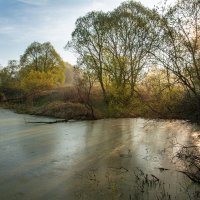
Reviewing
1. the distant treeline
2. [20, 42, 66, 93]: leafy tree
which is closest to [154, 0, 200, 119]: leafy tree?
the distant treeline

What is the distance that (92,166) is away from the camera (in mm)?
9688

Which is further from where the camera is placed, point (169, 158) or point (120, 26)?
point (120, 26)

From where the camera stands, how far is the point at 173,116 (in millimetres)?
10562

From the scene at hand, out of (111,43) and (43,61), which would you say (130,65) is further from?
(43,61)

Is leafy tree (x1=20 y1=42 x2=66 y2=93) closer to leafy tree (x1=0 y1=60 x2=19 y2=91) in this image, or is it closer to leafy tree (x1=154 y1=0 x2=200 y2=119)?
leafy tree (x1=0 y1=60 x2=19 y2=91)

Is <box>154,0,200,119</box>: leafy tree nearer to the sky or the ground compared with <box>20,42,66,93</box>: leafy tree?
nearer to the ground

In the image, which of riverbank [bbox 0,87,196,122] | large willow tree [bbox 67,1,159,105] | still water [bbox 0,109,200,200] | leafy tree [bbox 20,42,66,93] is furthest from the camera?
leafy tree [bbox 20,42,66,93]

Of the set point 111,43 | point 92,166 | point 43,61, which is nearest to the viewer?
point 92,166

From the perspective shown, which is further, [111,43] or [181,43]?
[111,43]

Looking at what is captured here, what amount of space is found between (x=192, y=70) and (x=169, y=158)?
306 centimetres

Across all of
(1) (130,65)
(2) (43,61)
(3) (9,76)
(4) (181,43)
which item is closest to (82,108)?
(1) (130,65)

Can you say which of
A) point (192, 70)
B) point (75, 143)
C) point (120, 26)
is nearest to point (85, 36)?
point (120, 26)

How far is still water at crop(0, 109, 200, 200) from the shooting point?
7.34m

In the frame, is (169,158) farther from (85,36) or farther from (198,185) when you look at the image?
(85,36)
